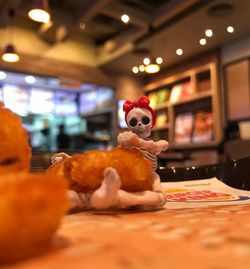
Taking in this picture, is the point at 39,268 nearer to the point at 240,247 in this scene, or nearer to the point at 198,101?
the point at 240,247

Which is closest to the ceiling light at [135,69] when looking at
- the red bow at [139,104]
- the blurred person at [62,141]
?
the blurred person at [62,141]

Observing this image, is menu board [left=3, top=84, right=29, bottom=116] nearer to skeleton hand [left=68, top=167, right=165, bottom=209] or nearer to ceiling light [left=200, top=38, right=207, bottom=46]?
ceiling light [left=200, top=38, right=207, bottom=46]

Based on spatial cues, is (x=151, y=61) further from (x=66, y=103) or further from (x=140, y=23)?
(x=66, y=103)

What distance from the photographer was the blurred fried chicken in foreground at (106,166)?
46 cm

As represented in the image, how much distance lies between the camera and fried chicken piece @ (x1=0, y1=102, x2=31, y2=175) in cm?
39

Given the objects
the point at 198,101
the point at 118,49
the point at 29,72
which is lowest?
the point at 198,101

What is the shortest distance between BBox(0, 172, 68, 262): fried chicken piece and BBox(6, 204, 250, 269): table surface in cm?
1

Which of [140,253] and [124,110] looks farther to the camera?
[124,110]

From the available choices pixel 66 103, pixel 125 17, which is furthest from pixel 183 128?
pixel 66 103

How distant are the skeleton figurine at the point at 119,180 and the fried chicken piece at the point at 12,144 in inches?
3.2

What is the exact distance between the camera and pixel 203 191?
2.46 ft

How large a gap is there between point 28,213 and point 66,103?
22.3 ft

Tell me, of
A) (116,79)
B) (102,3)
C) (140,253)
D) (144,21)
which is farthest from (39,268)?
(116,79)

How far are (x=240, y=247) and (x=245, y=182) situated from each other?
2.15 feet
